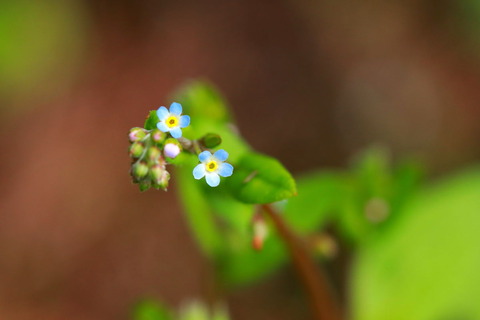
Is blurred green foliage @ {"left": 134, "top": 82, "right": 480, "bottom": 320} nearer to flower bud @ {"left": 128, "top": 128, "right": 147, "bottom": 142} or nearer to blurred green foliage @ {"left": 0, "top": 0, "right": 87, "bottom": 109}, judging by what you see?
flower bud @ {"left": 128, "top": 128, "right": 147, "bottom": 142}

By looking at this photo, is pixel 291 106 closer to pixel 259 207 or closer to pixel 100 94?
pixel 100 94

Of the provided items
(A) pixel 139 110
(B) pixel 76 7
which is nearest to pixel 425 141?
(A) pixel 139 110

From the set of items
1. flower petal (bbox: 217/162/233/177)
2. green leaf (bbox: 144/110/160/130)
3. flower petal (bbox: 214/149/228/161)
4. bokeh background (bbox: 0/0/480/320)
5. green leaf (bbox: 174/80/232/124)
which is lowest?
flower petal (bbox: 217/162/233/177)

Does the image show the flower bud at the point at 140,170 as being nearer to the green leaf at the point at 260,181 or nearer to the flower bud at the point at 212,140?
the flower bud at the point at 212,140

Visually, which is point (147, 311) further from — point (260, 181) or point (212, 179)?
point (212, 179)

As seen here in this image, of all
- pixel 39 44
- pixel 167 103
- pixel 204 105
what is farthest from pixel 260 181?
pixel 39 44

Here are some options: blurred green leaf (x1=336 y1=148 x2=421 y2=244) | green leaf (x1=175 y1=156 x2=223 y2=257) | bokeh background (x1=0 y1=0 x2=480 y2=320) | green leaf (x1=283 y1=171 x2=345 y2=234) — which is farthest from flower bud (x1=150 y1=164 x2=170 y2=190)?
bokeh background (x1=0 y1=0 x2=480 y2=320)
